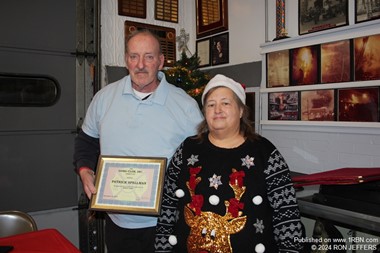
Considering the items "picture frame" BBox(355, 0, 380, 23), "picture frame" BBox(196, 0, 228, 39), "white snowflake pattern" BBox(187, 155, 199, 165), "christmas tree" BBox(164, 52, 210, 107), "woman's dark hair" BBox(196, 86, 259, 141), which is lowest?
"white snowflake pattern" BBox(187, 155, 199, 165)

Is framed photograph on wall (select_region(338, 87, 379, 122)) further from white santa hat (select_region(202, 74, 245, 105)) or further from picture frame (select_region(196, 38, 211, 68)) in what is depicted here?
picture frame (select_region(196, 38, 211, 68))

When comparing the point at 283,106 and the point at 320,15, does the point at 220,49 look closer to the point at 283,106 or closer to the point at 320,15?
the point at 283,106

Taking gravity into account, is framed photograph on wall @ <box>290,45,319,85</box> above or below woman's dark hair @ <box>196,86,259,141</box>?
above

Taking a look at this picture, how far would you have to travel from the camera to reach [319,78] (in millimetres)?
3482

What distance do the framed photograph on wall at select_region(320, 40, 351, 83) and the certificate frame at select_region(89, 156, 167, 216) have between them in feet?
7.10

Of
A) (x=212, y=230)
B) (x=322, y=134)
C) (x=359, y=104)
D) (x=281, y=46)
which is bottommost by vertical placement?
(x=212, y=230)

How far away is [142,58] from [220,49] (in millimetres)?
2877

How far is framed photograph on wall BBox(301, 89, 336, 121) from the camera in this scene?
11.1 ft

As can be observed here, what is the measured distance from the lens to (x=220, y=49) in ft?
15.8

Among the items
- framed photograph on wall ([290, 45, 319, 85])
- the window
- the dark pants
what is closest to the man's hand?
the dark pants

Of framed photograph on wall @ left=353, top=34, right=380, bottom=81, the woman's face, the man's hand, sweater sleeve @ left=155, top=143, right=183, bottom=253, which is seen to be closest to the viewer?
the woman's face

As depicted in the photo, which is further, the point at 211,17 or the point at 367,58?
the point at 211,17

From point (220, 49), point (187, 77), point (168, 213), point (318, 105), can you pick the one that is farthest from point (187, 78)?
point (168, 213)

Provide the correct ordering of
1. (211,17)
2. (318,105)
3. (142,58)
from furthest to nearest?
(211,17) < (318,105) < (142,58)
